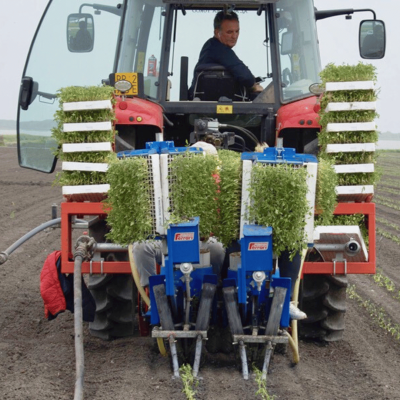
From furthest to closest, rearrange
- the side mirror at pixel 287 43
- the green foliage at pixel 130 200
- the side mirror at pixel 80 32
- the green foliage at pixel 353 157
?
the side mirror at pixel 287 43 < the side mirror at pixel 80 32 < the green foliage at pixel 353 157 < the green foliage at pixel 130 200

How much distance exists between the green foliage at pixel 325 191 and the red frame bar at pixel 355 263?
2.23ft

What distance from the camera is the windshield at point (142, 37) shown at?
7121mm

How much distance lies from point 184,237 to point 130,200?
42cm

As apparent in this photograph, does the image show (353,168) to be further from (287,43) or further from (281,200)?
(287,43)

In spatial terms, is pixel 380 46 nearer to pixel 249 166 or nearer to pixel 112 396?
pixel 249 166

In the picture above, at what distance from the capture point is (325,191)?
5238 millimetres

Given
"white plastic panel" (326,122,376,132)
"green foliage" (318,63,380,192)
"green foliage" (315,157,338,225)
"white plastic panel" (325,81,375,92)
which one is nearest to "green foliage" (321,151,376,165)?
"green foliage" (318,63,380,192)

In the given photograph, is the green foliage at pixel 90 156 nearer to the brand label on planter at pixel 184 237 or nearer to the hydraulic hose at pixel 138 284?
the hydraulic hose at pixel 138 284

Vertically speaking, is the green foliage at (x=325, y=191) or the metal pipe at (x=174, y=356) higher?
the green foliage at (x=325, y=191)

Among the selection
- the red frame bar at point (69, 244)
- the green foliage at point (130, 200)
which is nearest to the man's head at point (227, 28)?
the red frame bar at point (69, 244)

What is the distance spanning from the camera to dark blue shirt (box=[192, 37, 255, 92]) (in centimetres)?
698

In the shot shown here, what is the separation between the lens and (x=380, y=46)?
22.5 ft

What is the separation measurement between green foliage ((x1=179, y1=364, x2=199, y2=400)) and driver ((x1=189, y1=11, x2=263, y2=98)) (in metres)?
2.52

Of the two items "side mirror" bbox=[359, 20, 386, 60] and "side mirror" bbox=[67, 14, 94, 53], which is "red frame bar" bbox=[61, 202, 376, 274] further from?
"side mirror" bbox=[359, 20, 386, 60]
